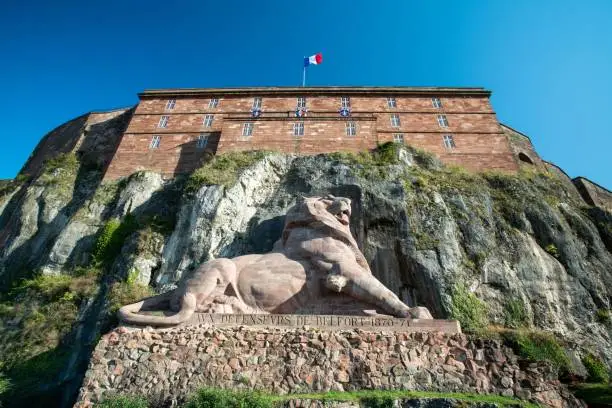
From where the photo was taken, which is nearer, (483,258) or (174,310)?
(174,310)

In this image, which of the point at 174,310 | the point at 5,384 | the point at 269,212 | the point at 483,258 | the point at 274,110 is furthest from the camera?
the point at 274,110

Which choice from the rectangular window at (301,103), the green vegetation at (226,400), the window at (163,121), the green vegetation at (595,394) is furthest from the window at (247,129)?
the green vegetation at (595,394)

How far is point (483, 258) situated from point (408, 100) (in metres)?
17.0

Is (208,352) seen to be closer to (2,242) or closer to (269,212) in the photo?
(269,212)

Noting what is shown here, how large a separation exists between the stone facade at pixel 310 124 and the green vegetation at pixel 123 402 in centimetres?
1858

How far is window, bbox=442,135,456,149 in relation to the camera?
87.5 feet

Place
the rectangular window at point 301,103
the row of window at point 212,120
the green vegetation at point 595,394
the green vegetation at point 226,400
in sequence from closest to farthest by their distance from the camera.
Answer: the green vegetation at point 226,400
the green vegetation at point 595,394
the row of window at point 212,120
the rectangular window at point 301,103

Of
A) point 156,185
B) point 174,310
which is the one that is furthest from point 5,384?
point 156,185

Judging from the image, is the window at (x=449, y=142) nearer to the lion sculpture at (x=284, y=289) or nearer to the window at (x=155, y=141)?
the window at (x=155, y=141)

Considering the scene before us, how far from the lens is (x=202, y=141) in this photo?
27875 millimetres

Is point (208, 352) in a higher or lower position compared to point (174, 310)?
lower

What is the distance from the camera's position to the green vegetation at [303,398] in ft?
20.7

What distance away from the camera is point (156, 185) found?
2364cm

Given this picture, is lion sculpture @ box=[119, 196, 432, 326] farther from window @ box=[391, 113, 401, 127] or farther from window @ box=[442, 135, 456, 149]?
window @ box=[391, 113, 401, 127]
